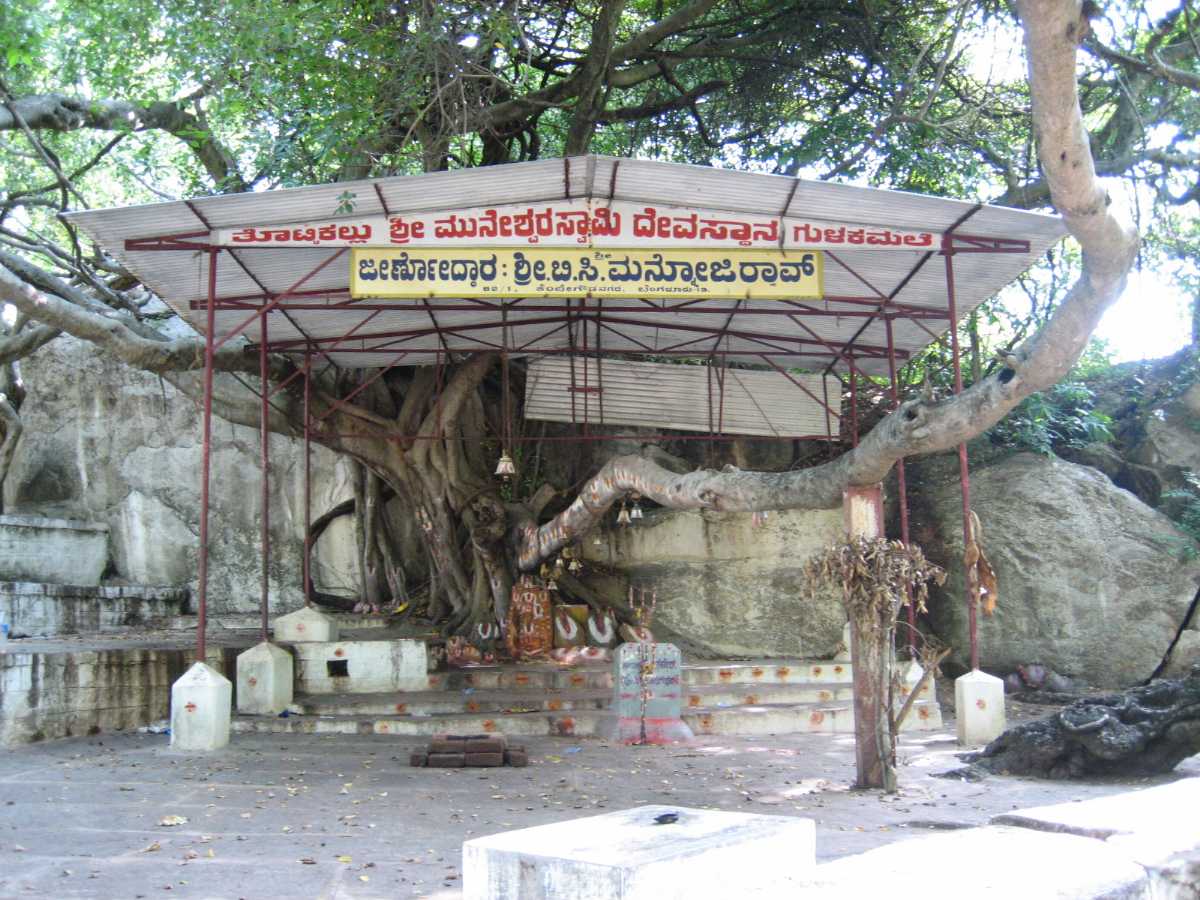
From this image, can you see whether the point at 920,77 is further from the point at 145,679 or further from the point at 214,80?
the point at 145,679

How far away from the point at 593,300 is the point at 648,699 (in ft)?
13.5

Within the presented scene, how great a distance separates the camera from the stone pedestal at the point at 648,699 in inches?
363

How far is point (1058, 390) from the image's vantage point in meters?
13.9

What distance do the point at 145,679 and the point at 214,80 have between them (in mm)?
5335

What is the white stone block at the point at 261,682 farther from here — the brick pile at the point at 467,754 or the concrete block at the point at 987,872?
the concrete block at the point at 987,872

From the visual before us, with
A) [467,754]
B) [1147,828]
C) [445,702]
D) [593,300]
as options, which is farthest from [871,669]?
[593,300]

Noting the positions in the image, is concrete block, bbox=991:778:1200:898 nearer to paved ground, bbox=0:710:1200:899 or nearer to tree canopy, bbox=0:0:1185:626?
paved ground, bbox=0:710:1200:899

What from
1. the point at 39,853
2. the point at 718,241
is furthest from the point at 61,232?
the point at 39,853

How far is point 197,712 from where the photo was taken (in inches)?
334

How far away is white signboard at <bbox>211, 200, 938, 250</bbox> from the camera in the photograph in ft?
27.8

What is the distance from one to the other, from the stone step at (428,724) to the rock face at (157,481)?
5025 millimetres

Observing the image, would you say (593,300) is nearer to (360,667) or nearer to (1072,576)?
(360,667)

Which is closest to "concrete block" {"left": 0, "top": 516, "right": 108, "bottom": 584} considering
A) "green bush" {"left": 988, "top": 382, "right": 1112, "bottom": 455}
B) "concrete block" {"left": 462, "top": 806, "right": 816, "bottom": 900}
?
"green bush" {"left": 988, "top": 382, "right": 1112, "bottom": 455}

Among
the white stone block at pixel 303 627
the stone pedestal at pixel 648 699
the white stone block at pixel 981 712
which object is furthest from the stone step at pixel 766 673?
the white stone block at pixel 303 627
